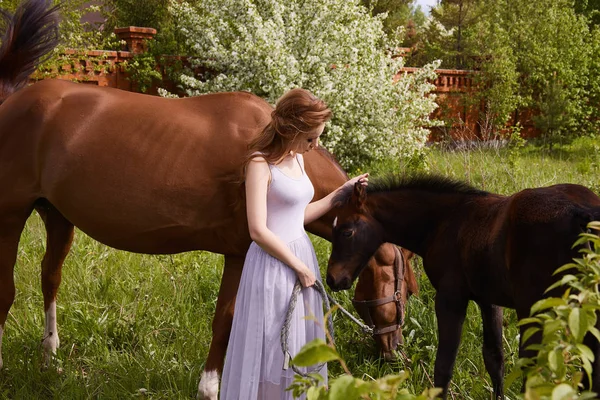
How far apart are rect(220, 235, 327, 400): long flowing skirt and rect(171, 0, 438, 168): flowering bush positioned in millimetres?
Result: 8024

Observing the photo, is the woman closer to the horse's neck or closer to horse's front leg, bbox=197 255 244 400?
the horse's neck

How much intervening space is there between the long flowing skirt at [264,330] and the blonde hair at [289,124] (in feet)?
1.55

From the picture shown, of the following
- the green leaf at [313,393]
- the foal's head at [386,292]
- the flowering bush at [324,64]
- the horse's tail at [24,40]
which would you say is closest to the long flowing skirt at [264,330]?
the foal's head at [386,292]

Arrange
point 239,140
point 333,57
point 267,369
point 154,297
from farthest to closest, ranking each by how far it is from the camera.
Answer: point 333,57 < point 154,297 < point 239,140 < point 267,369

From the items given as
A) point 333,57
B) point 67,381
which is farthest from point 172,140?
point 333,57

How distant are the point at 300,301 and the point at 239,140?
3.62 ft

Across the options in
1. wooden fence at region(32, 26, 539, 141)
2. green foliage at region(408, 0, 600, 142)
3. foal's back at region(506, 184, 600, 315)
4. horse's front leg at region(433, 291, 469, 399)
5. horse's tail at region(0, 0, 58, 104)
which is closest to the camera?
foal's back at region(506, 184, 600, 315)

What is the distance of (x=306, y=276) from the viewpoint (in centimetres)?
325

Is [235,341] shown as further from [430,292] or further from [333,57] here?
[333,57]

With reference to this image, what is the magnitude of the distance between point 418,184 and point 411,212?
0.15m

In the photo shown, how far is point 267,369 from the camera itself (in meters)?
3.29

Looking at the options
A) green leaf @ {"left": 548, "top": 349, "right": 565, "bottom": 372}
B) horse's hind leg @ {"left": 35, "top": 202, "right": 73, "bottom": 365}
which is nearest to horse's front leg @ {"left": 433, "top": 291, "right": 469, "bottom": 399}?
green leaf @ {"left": 548, "top": 349, "right": 565, "bottom": 372}

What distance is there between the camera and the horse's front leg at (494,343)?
3312 mm

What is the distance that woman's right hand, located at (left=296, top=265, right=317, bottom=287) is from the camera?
3.24 m
